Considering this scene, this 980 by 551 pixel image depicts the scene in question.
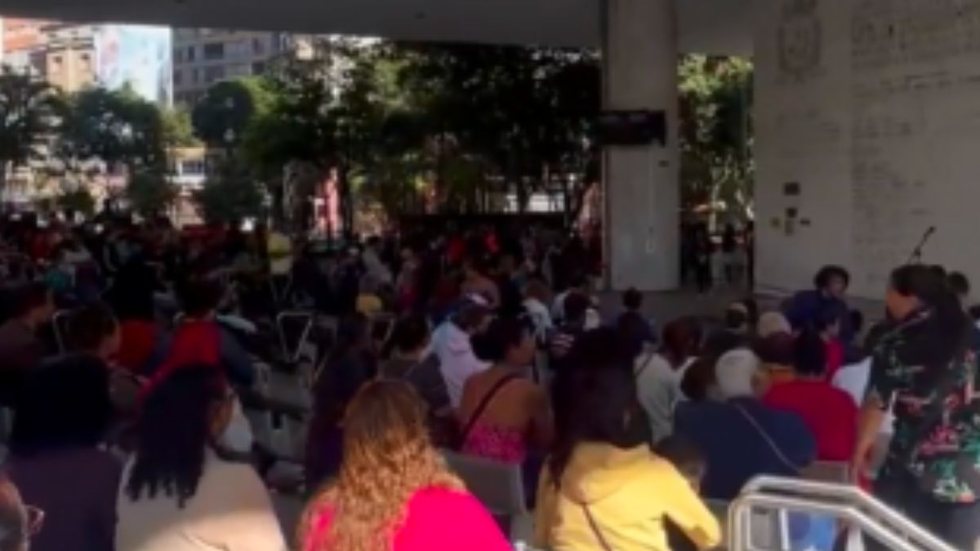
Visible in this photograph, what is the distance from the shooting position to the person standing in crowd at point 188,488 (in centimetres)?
395

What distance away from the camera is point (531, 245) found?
27.5 m

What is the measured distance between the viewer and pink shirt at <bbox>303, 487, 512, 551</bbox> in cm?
346

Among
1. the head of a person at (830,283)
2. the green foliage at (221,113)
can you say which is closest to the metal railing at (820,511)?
the head of a person at (830,283)

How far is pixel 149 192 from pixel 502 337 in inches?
1827

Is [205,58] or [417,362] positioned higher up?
[205,58]

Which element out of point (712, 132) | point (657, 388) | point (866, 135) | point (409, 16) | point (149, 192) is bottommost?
point (657, 388)

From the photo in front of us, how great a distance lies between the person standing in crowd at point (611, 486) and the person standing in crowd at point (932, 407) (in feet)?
3.61

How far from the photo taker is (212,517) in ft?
13.0

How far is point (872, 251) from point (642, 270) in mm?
4321

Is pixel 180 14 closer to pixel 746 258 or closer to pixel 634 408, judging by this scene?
pixel 746 258

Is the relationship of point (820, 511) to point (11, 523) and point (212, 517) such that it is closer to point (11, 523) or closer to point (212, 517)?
point (212, 517)

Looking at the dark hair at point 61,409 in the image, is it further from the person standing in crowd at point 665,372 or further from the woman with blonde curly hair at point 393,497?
the person standing in crowd at point 665,372

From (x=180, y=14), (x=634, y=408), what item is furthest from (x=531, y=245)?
(x=634, y=408)

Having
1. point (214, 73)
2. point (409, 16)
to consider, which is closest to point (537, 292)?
point (409, 16)
